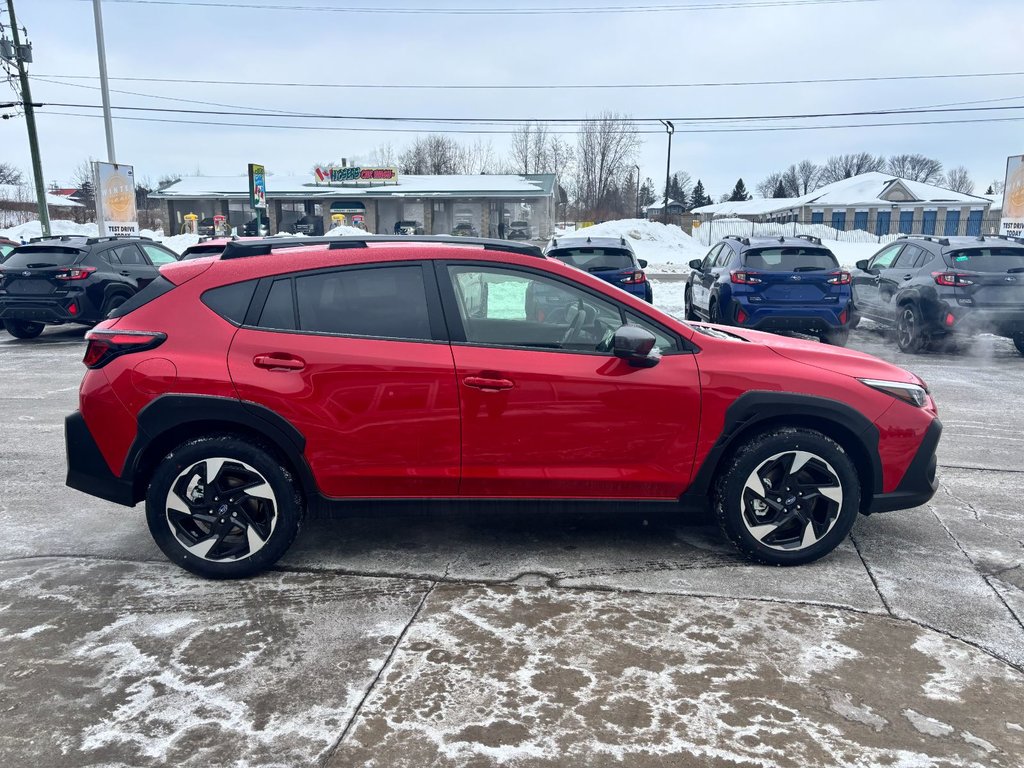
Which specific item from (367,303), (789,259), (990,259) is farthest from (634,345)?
(990,259)

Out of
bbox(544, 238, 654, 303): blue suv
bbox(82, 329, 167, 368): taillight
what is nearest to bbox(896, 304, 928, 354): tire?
bbox(544, 238, 654, 303): blue suv

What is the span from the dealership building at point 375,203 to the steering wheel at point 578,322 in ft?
132

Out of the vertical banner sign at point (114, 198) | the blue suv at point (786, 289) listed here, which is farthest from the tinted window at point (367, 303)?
the vertical banner sign at point (114, 198)

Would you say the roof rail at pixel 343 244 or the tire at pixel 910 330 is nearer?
the roof rail at pixel 343 244

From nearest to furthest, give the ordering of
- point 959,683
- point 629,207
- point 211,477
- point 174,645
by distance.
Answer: point 959,683
point 174,645
point 211,477
point 629,207

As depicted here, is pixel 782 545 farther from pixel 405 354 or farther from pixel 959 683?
pixel 405 354

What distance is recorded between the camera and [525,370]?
3.86m

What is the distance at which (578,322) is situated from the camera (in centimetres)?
407

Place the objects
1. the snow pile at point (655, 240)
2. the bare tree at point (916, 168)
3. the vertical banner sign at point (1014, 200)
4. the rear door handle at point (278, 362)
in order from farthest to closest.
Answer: the bare tree at point (916, 168) → the snow pile at point (655, 240) → the vertical banner sign at point (1014, 200) → the rear door handle at point (278, 362)

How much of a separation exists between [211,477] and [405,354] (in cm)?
112

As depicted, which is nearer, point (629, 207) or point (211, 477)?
point (211, 477)

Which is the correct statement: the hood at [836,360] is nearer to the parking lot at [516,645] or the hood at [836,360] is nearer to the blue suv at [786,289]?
the parking lot at [516,645]

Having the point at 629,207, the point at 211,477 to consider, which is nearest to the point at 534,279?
the point at 211,477

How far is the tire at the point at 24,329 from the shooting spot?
12844 mm
